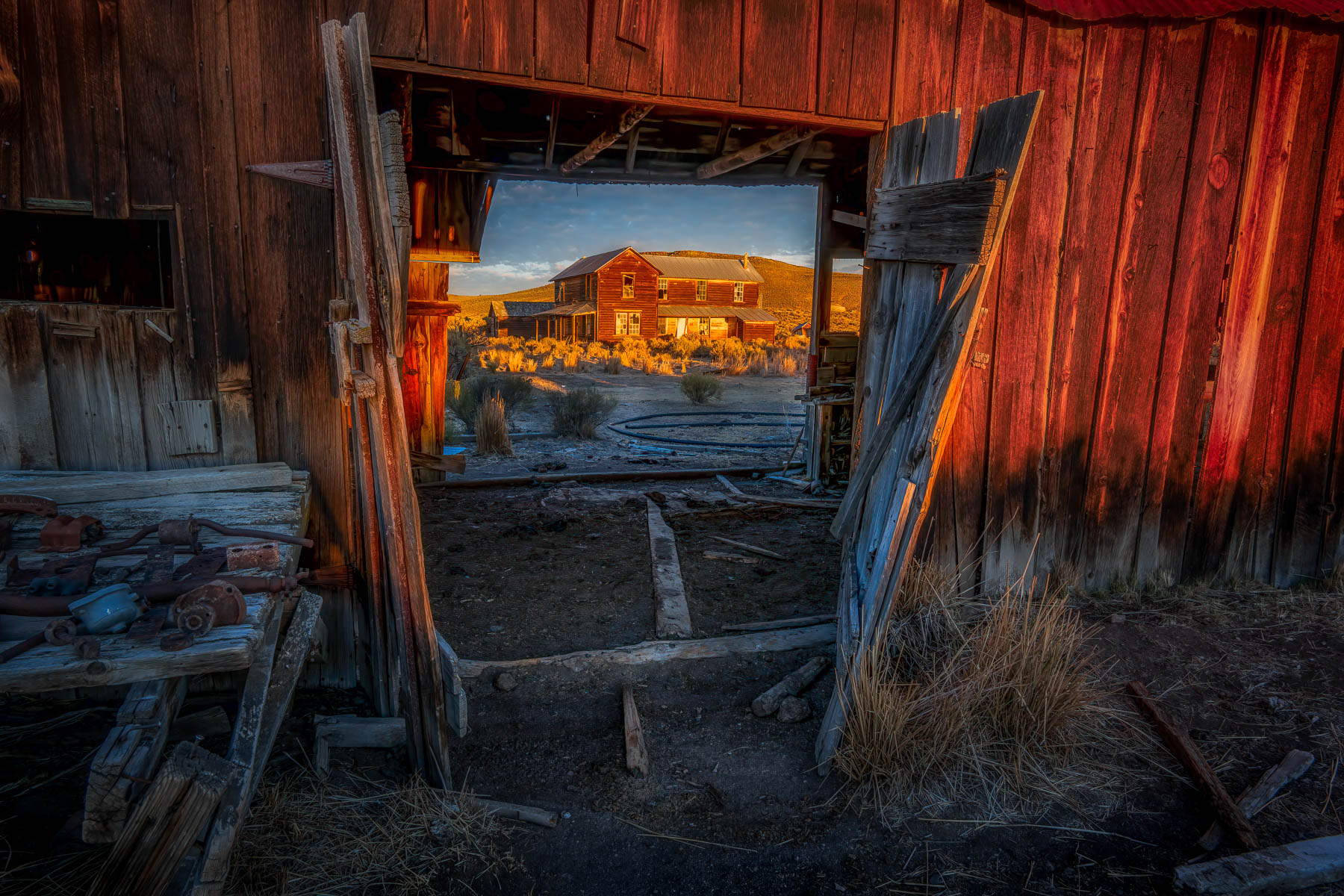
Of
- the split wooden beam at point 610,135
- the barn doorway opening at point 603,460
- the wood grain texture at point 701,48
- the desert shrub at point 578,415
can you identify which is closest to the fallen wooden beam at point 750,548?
the barn doorway opening at point 603,460

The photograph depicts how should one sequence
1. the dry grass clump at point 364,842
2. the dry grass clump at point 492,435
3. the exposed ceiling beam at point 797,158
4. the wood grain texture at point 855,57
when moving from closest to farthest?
the dry grass clump at point 364,842, the wood grain texture at point 855,57, the exposed ceiling beam at point 797,158, the dry grass clump at point 492,435

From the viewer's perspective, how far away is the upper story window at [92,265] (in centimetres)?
359

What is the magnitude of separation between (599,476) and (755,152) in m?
3.70

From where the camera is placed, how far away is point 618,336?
3603 cm

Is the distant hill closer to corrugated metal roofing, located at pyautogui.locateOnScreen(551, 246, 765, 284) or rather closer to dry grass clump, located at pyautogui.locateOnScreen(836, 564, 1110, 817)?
corrugated metal roofing, located at pyautogui.locateOnScreen(551, 246, 765, 284)

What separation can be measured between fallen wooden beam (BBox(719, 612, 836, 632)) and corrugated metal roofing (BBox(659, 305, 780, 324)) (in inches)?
1353

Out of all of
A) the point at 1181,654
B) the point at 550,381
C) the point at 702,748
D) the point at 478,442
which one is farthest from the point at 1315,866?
the point at 550,381

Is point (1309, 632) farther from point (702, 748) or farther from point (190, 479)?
point (190, 479)

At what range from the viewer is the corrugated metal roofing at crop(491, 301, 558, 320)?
130 feet

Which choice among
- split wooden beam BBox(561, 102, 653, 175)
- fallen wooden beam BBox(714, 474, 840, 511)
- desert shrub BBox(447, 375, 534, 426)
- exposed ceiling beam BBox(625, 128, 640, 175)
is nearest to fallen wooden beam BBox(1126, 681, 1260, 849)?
fallen wooden beam BBox(714, 474, 840, 511)

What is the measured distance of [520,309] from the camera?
40562mm

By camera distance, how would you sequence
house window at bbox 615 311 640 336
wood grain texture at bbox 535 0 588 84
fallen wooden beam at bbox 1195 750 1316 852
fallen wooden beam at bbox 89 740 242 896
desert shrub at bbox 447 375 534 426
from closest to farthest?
1. fallen wooden beam at bbox 89 740 242 896
2. fallen wooden beam at bbox 1195 750 1316 852
3. wood grain texture at bbox 535 0 588 84
4. desert shrub at bbox 447 375 534 426
5. house window at bbox 615 311 640 336

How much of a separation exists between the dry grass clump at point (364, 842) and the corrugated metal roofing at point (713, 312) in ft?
118

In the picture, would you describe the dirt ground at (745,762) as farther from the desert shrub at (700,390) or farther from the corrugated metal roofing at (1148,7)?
the desert shrub at (700,390)
